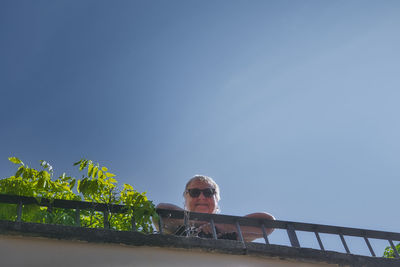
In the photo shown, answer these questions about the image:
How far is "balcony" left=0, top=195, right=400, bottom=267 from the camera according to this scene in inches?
144

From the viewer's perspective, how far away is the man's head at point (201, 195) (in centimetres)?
667

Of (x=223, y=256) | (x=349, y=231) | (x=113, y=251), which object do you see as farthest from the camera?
(x=349, y=231)

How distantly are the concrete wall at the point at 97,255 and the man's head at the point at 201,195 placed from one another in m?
2.46

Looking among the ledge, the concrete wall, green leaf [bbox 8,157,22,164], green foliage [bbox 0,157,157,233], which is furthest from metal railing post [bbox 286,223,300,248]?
green leaf [bbox 8,157,22,164]

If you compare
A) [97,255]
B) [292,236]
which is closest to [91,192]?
[97,255]

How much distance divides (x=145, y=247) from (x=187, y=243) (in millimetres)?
439

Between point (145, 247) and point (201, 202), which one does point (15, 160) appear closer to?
point (145, 247)

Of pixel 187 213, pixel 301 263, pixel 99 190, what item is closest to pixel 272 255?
pixel 301 263

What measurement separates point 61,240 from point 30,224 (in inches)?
13.0

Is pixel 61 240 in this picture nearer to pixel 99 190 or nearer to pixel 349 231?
pixel 99 190

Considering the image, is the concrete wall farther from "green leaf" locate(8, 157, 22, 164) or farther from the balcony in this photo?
"green leaf" locate(8, 157, 22, 164)

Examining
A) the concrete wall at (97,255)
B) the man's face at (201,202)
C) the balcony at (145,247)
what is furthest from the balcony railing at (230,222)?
the man's face at (201,202)

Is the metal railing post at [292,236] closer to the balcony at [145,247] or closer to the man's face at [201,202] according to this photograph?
the balcony at [145,247]

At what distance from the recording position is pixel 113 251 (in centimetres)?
387
